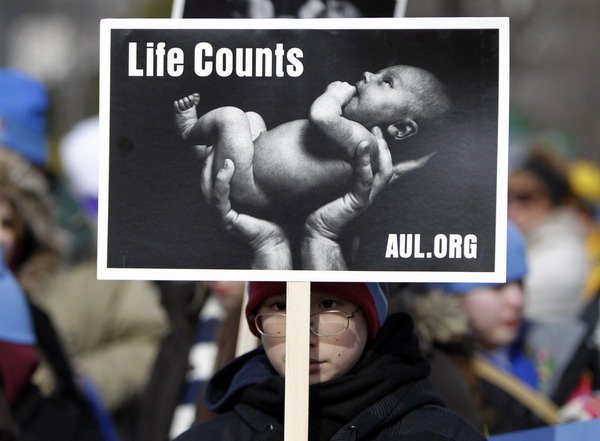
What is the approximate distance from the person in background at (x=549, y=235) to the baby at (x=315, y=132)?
13.0ft

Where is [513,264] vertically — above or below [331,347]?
above

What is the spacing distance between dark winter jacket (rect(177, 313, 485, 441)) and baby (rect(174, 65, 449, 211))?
1.29 feet

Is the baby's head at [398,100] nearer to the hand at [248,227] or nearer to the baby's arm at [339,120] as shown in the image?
the baby's arm at [339,120]

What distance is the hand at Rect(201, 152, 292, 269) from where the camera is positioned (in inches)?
120

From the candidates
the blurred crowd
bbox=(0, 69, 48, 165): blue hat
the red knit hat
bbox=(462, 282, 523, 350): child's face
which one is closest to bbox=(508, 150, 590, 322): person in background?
the blurred crowd

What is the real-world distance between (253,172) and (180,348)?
93.2 inches

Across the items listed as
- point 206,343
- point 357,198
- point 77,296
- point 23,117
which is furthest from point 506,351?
point 357,198

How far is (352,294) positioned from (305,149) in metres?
0.34

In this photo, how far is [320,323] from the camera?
3150mm

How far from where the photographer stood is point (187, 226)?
10.1ft

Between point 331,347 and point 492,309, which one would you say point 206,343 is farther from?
point 331,347

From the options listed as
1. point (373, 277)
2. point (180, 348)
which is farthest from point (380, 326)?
point (180, 348)

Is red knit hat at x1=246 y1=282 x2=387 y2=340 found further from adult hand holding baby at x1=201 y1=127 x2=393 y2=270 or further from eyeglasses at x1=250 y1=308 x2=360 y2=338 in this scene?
adult hand holding baby at x1=201 y1=127 x2=393 y2=270

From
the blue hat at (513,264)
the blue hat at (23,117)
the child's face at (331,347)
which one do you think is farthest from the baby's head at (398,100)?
the blue hat at (23,117)
